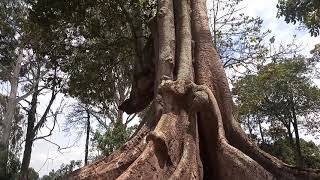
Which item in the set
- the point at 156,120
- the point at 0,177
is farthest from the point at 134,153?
the point at 0,177

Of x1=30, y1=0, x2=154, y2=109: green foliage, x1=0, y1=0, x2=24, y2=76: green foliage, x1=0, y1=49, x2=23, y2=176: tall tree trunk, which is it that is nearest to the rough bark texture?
x1=30, y1=0, x2=154, y2=109: green foliage

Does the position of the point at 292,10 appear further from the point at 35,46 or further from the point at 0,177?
the point at 0,177

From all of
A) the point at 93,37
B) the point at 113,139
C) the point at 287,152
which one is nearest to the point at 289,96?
the point at 287,152

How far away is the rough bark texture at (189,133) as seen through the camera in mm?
5242

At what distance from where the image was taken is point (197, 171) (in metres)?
5.50

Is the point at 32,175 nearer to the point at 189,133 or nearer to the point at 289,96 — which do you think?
the point at 289,96

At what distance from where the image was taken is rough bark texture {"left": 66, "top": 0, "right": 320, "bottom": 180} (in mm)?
5242

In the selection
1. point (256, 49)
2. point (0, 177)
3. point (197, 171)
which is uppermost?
point (256, 49)

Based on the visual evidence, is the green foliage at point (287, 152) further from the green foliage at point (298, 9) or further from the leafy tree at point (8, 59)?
the green foliage at point (298, 9)

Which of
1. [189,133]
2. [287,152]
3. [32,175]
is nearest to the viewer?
Result: [189,133]

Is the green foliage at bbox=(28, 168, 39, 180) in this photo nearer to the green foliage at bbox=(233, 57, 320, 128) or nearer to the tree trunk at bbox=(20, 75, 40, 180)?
the tree trunk at bbox=(20, 75, 40, 180)

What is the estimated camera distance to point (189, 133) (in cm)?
581

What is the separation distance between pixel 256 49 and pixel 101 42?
6134 millimetres

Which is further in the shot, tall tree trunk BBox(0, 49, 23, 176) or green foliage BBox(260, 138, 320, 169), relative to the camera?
green foliage BBox(260, 138, 320, 169)
